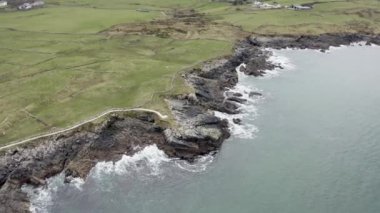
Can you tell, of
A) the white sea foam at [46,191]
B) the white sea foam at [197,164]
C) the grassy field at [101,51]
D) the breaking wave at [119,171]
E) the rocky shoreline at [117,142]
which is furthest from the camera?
the grassy field at [101,51]

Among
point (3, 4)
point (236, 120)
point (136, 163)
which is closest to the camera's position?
point (136, 163)

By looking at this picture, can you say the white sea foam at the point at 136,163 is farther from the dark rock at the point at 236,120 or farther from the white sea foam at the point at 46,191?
the dark rock at the point at 236,120

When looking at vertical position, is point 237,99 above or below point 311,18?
below

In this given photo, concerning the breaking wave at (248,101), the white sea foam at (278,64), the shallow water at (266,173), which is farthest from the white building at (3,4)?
the shallow water at (266,173)

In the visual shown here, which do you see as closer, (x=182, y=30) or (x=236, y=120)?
(x=236, y=120)

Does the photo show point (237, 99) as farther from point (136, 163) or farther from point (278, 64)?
point (136, 163)

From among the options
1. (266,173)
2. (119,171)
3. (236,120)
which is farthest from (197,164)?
(236,120)

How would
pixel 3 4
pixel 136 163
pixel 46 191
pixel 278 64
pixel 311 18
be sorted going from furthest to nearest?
pixel 3 4 < pixel 311 18 < pixel 278 64 < pixel 136 163 < pixel 46 191

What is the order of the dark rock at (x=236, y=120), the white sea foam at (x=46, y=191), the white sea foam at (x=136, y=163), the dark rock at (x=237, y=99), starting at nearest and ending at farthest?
the white sea foam at (x=46, y=191) → the white sea foam at (x=136, y=163) → the dark rock at (x=236, y=120) → the dark rock at (x=237, y=99)

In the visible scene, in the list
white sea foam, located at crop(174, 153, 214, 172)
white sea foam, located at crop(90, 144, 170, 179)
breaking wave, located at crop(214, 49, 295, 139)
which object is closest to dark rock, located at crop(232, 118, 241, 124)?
breaking wave, located at crop(214, 49, 295, 139)
